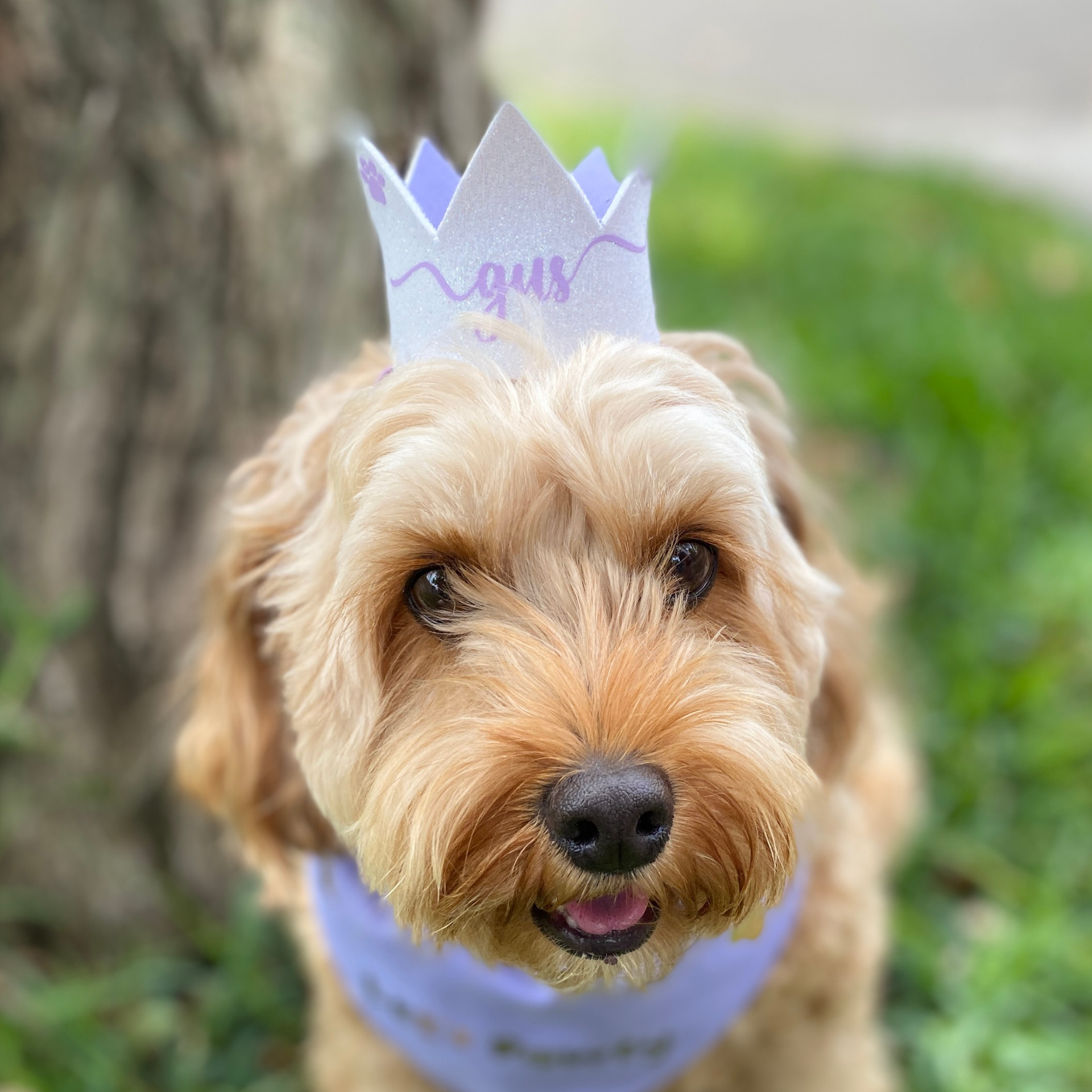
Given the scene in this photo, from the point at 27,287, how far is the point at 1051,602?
257cm

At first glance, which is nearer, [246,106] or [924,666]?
[246,106]

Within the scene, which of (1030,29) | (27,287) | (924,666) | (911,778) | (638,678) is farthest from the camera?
(1030,29)

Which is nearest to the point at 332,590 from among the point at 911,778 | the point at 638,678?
the point at 638,678

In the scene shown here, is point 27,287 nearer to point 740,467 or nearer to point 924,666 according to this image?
point 740,467

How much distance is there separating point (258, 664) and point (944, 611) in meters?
2.00

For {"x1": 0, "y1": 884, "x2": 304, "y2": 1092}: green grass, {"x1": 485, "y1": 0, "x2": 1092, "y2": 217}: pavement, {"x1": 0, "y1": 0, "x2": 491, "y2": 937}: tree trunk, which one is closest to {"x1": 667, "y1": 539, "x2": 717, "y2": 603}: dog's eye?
{"x1": 0, "y1": 0, "x2": 491, "y2": 937}: tree trunk

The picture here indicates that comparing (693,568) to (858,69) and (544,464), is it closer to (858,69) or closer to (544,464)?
(544,464)

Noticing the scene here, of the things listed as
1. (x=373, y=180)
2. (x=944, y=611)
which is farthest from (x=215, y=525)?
(x=944, y=611)

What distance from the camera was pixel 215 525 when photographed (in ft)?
7.52

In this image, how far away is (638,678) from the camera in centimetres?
130

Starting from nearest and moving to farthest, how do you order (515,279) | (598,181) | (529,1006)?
(515,279)
(598,181)
(529,1006)

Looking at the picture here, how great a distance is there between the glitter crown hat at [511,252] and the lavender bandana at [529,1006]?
0.87m

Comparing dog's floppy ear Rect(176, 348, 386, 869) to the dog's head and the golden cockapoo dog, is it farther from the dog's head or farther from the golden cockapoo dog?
the dog's head

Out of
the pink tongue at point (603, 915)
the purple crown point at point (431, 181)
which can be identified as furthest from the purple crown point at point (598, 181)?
the pink tongue at point (603, 915)
